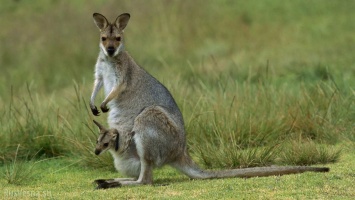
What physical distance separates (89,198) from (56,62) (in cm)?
1140

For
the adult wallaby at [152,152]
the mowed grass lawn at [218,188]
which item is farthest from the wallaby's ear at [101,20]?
the mowed grass lawn at [218,188]

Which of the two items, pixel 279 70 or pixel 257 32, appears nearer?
pixel 279 70

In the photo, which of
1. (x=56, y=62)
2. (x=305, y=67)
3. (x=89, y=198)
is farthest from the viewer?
(x=56, y=62)

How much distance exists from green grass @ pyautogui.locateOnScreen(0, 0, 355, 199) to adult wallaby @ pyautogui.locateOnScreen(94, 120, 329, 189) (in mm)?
234

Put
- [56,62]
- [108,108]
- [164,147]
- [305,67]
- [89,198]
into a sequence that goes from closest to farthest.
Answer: [89,198] → [164,147] → [108,108] → [305,67] → [56,62]

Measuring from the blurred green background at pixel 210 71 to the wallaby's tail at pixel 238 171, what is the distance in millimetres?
795

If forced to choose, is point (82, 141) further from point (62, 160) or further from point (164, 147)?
point (164, 147)

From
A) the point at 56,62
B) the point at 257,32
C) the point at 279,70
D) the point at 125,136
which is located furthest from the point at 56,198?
the point at 257,32

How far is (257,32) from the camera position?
1927 cm

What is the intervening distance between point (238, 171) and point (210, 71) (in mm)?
7425

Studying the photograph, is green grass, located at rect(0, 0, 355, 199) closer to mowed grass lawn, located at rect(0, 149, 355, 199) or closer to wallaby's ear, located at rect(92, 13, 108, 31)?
mowed grass lawn, located at rect(0, 149, 355, 199)

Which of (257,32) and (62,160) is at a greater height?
(257,32)

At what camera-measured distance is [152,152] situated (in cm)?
811

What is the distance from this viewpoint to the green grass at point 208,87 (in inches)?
358
